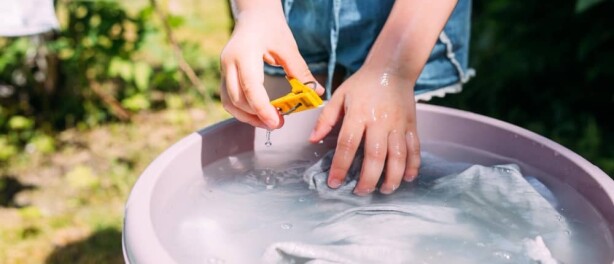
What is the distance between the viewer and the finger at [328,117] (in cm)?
98

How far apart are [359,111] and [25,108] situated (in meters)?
1.85

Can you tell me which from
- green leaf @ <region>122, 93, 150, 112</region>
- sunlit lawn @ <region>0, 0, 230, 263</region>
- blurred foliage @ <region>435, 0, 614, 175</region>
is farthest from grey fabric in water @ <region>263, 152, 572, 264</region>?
green leaf @ <region>122, 93, 150, 112</region>

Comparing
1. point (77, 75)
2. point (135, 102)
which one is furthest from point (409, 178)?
point (77, 75)

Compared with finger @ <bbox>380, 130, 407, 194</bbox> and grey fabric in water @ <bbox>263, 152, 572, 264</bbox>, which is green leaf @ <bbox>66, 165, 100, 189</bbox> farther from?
finger @ <bbox>380, 130, 407, 194</bbox>

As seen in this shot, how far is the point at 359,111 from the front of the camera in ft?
3.06

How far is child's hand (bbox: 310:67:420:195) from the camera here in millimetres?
927

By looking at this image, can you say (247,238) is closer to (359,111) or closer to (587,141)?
(359,111)

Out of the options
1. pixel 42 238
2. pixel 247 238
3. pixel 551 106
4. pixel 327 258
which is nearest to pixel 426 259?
pixel 327 258

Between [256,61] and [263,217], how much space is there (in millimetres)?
219

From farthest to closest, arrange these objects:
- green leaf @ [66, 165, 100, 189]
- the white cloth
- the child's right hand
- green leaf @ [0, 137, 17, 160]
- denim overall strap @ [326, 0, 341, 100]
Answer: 1. green leaf @ [0, 137, 17, 160]
2. green leaf @ [66, 165, 100, 189]
3. the white cloth
4. denim overall strap @ [326, 0, 341, 100]
5. the child's right hand

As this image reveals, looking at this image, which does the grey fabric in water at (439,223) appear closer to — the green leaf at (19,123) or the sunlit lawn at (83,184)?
the sunlit lawn at (83,184)

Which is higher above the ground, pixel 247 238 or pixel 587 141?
pixel 247 238

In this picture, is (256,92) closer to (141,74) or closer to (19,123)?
(141,74)

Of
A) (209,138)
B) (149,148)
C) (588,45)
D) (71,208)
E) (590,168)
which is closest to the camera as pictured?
(590,168)
